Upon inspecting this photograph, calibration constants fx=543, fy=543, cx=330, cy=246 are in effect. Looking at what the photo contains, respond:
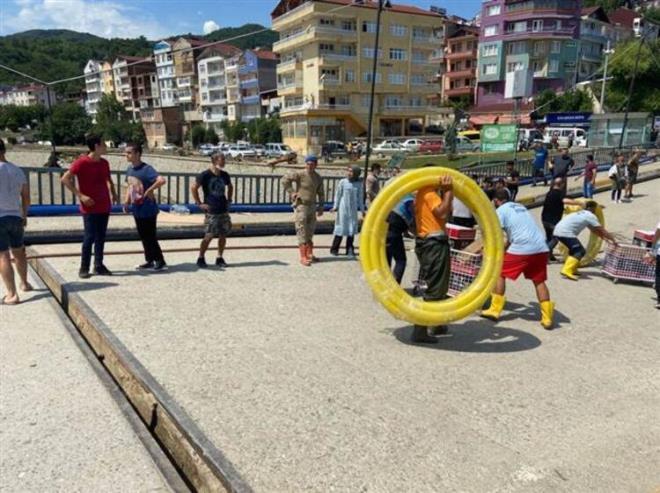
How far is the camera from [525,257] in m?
6.32

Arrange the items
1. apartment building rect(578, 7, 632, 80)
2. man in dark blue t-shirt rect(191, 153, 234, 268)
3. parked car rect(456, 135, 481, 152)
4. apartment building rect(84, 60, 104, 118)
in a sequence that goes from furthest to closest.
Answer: apartment building rect(84, 60, 104, 118) < apartment building rect(578, 7, 632, 80) < parked car rect(456, 135, 481, 152) < man in dark blue t-shirt rect(191, 153, 234, 268)

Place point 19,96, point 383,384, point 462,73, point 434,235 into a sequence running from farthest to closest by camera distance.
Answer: point 19,96
point 462,73
point 434,235
point 383,384

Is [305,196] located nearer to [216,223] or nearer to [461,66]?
[216,223]

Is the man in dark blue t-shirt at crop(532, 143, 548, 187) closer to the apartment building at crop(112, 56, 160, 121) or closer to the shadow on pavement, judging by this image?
the shadow on pavement

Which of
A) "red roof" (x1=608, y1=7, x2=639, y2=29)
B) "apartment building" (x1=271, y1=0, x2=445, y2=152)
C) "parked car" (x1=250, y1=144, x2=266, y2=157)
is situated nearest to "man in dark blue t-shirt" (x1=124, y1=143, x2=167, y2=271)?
"parked car" (x1=250, y1=144, x2=266, y2=157)

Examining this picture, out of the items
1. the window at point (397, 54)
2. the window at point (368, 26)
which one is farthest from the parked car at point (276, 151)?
the window at point (397, 54)

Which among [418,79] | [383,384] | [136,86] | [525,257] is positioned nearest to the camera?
[383,384]

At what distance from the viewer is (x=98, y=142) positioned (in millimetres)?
6727

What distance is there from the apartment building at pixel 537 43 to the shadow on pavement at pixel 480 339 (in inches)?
2852

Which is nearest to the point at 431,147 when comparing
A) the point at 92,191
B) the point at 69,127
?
the point at 92,191

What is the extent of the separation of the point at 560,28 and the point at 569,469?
83714 mm

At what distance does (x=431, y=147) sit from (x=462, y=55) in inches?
1870

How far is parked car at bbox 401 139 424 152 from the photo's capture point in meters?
47.9

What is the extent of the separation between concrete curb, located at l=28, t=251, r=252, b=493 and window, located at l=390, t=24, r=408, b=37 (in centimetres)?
6654
